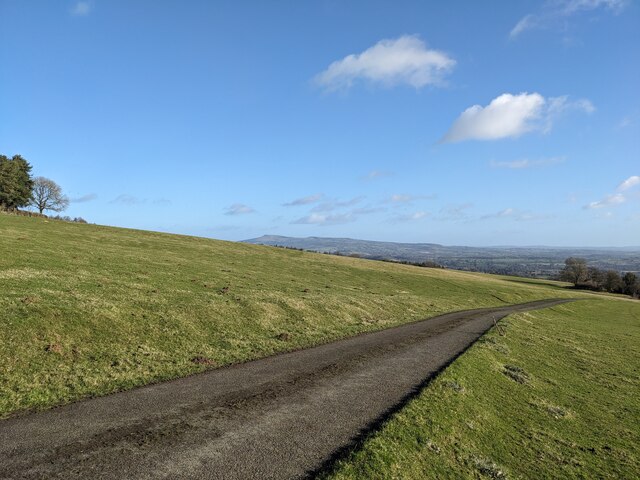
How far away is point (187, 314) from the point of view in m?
23.2

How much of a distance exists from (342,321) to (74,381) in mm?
19600

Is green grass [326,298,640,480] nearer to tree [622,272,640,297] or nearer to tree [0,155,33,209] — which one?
tree [0,155,33,209]

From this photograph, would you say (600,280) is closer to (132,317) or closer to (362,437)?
(132,317)

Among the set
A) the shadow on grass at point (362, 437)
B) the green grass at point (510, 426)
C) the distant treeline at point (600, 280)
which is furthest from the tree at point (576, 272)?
the shadow on grass at point (362, 437)

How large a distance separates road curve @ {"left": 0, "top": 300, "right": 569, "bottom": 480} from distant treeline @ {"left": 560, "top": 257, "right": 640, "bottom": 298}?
161558mm

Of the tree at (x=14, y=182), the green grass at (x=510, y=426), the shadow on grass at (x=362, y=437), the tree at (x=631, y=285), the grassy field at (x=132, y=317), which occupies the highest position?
the tree at (x=14, y=182)

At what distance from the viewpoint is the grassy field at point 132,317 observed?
14.6 metres

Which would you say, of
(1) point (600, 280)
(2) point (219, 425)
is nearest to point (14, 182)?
(2) point (219, 425)

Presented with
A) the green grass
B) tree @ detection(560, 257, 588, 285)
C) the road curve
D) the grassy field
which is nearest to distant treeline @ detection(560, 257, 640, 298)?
tree @ detection(560, 257, 588, 285)

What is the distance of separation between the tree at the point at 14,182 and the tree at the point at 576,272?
604 ft

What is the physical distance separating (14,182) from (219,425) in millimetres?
103896

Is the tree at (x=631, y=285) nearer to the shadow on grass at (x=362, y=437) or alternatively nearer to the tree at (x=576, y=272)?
the tree at (x=576, y=272)

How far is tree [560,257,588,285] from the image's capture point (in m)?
161

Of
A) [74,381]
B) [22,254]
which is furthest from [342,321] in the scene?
[22,254]
